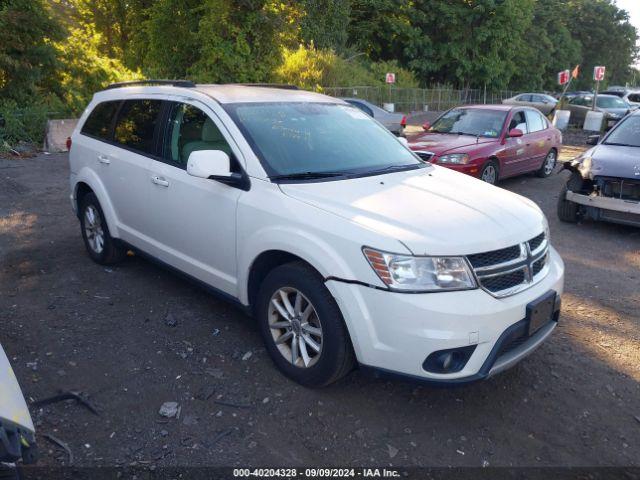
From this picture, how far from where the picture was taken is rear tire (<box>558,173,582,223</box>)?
7.75 metres

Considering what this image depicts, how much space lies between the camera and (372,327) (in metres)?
3.09

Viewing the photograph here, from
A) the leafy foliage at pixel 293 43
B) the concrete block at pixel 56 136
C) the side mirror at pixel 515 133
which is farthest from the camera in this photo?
the leafy foliage at pixel 293 43

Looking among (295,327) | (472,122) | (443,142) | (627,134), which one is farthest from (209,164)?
(472,122)

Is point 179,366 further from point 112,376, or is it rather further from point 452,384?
point 452,384

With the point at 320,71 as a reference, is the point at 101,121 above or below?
below

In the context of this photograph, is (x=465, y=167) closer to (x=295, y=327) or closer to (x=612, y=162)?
(x=612, y=162)

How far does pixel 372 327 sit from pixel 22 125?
1324cm

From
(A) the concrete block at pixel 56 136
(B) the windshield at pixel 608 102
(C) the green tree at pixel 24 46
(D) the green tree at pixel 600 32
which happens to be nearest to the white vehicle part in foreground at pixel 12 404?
(A) the concrete block at pixel 56 136

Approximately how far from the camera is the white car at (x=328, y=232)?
3.06 metres

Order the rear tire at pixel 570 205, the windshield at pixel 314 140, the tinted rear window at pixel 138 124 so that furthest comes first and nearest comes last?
the rear tire at pixel 570 205, the tinted rear window at pixel 138 124, the windshield at pixel 314 140

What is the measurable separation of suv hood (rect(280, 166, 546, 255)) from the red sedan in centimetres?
497

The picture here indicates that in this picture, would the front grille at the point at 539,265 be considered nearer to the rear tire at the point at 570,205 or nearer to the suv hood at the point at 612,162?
the suv hood at the point at 612,162

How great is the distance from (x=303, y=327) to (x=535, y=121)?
30.3 feet

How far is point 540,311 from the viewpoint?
3359 mm
